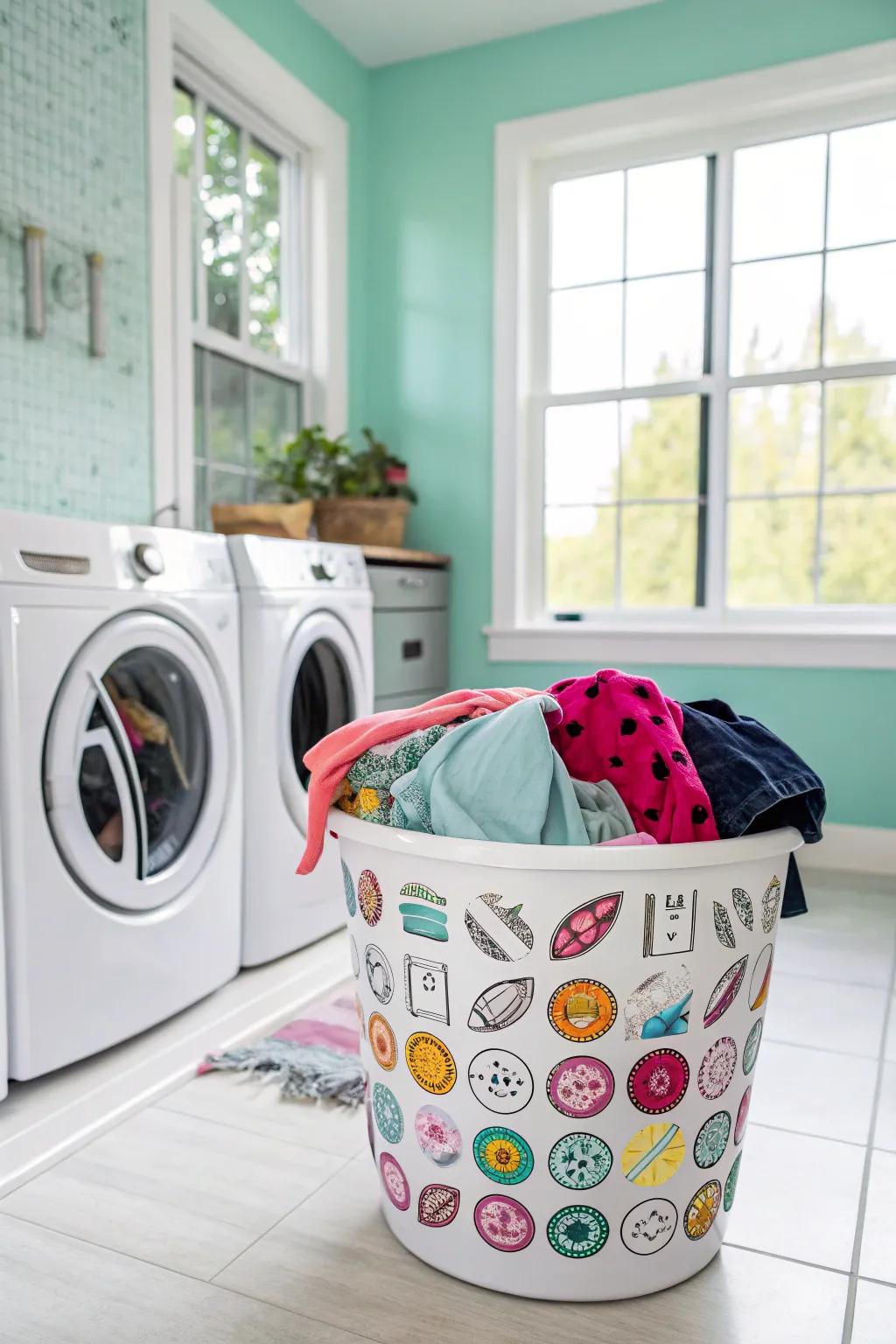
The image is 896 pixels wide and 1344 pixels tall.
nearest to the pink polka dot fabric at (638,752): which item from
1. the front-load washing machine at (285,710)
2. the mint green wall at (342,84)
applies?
the front-load washing machine at (285,710)

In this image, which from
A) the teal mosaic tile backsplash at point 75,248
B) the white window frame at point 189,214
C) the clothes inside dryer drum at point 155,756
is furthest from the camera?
the white window frame at point 189,214

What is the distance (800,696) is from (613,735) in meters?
1.98

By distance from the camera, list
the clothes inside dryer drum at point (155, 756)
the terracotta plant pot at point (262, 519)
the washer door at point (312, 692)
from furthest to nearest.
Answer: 1. the terracotta plant pot at point (262, 519)
2. the washer door at point (312, 692)
3. the clothes inside dryer drum at point (155, 756)

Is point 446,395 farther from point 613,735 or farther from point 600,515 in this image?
point 613,735

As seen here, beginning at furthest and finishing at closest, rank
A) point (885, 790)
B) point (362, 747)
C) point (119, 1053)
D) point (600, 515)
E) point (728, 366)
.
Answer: point (600, 515), point (728, 366), point (885, 790), point (119, 1053), point (362, 747)

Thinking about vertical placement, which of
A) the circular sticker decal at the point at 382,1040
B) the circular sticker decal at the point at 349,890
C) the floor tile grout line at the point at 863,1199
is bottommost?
the floor tile grout line at the point at 863,1199

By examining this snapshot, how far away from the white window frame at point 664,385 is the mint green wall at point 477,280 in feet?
0.19

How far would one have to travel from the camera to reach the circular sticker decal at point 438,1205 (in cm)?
113

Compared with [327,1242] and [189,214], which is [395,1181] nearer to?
[327,1242]

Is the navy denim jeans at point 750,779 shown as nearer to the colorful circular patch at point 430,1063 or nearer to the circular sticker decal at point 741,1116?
the circular sticker decal at point 741,1116

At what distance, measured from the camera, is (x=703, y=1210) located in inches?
45.1

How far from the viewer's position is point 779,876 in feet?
3.65

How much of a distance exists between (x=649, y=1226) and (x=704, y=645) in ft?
6.91

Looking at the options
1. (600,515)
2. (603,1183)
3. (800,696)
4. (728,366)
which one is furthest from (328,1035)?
(728,366)
